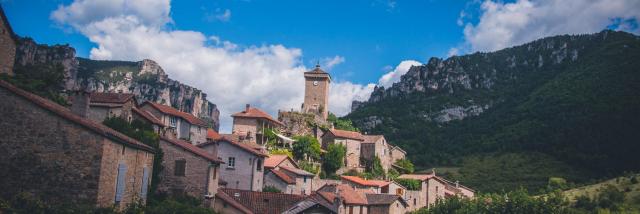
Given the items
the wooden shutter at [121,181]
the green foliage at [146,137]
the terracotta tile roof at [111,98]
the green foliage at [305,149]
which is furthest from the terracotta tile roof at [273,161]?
the wooden shutter at [121,181]

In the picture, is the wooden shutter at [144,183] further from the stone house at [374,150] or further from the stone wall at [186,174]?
the stone house at [374,150]

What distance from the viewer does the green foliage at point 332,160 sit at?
78.8 metres

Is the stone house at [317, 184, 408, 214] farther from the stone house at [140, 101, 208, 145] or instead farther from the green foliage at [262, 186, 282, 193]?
the stone house at [140, 101, 208, 145]

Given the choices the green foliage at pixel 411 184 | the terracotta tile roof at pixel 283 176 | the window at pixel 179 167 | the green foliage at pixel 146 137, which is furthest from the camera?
the green foliage at pixel 411 184

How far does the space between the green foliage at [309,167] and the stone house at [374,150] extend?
1418cm

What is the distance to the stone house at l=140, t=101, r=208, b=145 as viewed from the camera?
55.3 meters

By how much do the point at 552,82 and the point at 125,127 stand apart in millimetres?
153538

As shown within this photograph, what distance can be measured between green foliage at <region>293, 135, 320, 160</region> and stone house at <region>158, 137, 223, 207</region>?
39.8m

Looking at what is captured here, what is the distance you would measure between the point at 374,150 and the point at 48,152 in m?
70.2

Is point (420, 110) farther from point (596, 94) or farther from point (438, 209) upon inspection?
point (438, 209)

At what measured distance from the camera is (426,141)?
506 ft

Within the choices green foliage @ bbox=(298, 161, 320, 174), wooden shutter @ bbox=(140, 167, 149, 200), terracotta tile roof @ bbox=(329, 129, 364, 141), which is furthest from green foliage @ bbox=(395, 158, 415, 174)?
wooden shutter @ bbox=(140, 167, 149, 200)

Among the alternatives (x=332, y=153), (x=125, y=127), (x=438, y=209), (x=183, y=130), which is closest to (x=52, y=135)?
(x=125, y=127)

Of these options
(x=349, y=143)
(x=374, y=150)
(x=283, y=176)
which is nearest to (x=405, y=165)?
(x=374, y=150)
